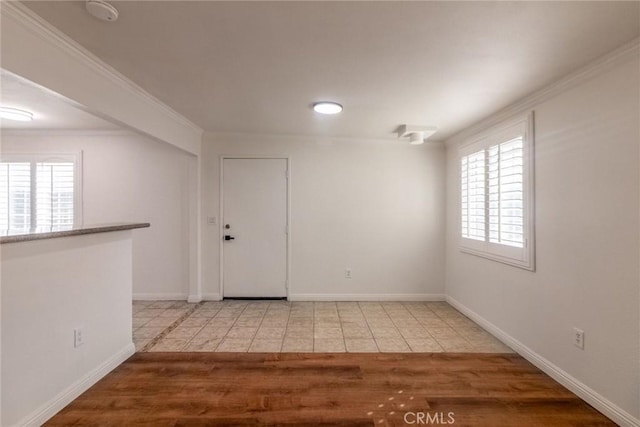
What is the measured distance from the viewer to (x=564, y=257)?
2215mm

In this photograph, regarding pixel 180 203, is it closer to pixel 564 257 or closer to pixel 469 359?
pixel 469 359

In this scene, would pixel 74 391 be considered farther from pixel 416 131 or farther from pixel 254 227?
pixel 416 131

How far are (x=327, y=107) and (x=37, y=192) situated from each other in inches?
156

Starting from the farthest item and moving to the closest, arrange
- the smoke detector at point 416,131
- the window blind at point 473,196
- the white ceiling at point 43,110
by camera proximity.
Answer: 1. the smoke detector at point 416,131
2. the window blind at point 473,196
3. the white ceiling at point 43,110

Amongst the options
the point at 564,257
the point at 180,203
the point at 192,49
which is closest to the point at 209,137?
the point at 180,203

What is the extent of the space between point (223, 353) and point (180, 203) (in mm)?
2252

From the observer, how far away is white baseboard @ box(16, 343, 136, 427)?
1703 millimetres

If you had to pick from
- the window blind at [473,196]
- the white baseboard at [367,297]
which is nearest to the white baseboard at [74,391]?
the white baseboard at [367,297]

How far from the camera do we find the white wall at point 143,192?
3.94 metres

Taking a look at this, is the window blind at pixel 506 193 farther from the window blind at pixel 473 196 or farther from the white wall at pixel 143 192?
the white wall at pixel 143 192

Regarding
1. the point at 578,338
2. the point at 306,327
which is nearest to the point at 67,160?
the point at 306,327

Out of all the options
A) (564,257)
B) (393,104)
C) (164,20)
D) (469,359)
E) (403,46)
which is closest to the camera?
(164,20)

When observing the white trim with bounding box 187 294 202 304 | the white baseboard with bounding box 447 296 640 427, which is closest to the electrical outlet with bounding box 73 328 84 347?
the white trim with bounding box 187 294 202 304

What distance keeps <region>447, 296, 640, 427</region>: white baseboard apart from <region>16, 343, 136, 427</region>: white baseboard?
134 inches
